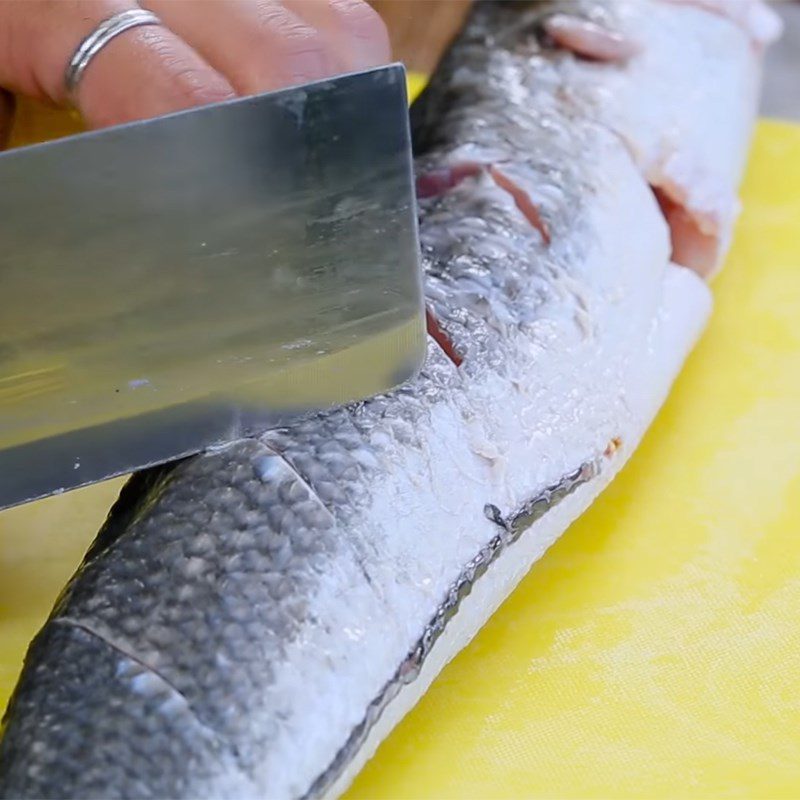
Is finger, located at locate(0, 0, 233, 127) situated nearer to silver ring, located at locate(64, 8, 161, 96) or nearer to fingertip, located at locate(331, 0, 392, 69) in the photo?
silver ring, located at locate(64, 8, 161, 96)

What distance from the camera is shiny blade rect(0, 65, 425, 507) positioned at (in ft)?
3.43

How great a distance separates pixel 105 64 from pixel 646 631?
825 millimetres

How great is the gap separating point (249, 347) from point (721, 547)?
62cm

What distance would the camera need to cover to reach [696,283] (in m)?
1.73

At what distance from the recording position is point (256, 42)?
122 centimetres

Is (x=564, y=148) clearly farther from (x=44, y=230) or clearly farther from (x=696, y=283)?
(x=44, y=230)

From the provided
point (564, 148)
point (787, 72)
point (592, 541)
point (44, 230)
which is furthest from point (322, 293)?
point (787, 72)

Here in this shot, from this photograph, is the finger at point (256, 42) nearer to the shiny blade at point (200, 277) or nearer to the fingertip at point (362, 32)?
the fingertip at point (362, 32)

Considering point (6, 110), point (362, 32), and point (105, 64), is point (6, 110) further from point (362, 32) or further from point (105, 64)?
point (362, 32)

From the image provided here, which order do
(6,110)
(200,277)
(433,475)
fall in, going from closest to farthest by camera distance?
1. (200,277)
2. (433,475)
3. (6,110)

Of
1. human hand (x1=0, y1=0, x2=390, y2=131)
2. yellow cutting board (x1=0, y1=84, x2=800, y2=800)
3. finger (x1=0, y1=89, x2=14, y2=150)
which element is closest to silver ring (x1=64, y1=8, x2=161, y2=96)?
human hand (x1=0, y1=0, x2=390, y2=131)

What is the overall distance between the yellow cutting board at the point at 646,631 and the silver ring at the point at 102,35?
1.69ft

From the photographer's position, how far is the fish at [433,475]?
3.29 ft

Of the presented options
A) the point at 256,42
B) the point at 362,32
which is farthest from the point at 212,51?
the point at 362,32
